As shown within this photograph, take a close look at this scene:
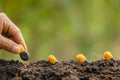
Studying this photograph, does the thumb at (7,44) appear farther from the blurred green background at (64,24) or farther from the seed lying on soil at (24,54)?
the blurred green background at (64,24)

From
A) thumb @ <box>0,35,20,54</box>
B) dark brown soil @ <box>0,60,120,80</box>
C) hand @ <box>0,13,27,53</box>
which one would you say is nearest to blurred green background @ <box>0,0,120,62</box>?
hand @ <box>0,13,27,53</box>

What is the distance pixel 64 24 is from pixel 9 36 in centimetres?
201

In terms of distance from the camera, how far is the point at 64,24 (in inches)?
167

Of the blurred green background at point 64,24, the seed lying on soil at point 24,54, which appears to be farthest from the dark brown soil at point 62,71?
the blurred green background at point 64,24

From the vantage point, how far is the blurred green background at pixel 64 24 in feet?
13.3

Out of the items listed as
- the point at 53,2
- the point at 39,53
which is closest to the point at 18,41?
the point at 53,2

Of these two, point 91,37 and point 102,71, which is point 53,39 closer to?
point 91,37

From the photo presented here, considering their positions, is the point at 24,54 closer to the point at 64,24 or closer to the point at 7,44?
the point at 7,44

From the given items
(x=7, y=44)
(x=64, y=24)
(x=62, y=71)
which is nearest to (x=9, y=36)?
(x=7, y=44)

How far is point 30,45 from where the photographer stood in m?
4.54

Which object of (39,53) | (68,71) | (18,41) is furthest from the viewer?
(39,53)

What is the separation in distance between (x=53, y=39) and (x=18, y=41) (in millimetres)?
2293

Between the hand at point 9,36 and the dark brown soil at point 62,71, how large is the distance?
0.11 meters

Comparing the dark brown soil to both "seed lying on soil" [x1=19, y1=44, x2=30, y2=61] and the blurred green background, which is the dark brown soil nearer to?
"seed lying on soil" [x1=19, y1=44, x2=30, y2=61]
